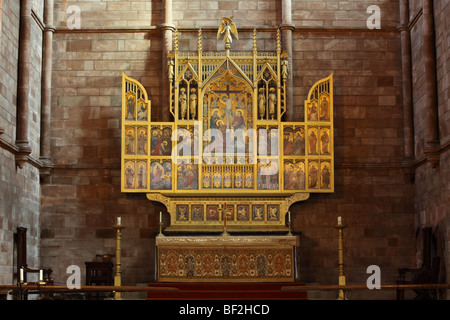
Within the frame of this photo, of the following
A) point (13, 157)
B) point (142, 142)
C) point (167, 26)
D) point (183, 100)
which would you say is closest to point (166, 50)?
point (167, 26)

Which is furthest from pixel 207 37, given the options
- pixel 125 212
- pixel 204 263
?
pixel 204 263

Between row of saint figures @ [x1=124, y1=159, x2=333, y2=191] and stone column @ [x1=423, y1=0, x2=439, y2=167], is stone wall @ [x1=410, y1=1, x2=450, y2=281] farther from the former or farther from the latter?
row of saint figures @ [x1=124, y1=159, x2=333, y2=191]

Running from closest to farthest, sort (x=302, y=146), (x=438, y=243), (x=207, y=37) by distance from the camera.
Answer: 1. (x=438, y=243)
2. (x=302, y=146)
3. (x=207, y=37)

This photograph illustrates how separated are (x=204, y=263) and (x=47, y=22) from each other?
26.0ft

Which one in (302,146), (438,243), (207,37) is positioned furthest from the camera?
(207,37)

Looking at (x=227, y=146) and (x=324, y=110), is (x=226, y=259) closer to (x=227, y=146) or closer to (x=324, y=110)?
(x=227, y=146)

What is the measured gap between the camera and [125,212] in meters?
18.3

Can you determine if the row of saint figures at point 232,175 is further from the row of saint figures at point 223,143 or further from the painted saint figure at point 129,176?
the row of saint figures at point 223,143

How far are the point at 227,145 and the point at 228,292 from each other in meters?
4.46

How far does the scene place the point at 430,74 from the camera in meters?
16.7

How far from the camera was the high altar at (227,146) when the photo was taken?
1766 cm

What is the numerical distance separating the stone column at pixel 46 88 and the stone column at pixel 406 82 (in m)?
9.45

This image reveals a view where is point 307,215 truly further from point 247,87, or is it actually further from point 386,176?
point 247,87

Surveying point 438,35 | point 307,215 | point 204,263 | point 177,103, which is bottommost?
point 204,263
